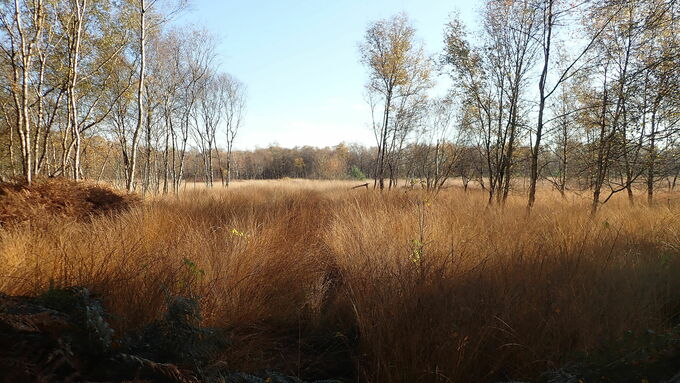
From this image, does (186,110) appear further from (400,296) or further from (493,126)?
(400,296)

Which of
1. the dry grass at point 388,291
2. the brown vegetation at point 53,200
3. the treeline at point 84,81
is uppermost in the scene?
the treeline at point 84,81

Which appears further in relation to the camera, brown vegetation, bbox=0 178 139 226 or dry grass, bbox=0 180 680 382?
brown vegetation, bbox=0 178 139 226

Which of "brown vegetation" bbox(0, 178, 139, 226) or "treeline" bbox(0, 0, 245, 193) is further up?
"treeline" bbox(0, 0, 245, 193)

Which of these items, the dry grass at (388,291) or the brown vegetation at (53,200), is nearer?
the dry grass at (388,291)

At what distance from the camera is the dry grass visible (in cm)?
197

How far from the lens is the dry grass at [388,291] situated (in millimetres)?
1967

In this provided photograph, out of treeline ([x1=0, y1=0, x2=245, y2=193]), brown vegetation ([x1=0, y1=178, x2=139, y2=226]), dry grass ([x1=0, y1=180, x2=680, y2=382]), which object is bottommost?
dry grass ([x1=0, y1=180, x2=680, y2=382])

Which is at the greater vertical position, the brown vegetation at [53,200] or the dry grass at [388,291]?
the brown vegetation at [53,200]

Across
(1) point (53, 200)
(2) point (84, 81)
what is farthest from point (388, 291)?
(2) point (84, 81)

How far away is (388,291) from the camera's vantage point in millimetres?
2500

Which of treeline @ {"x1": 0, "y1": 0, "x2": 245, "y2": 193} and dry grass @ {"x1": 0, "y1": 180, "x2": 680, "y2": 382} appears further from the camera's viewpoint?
treeline @ {"x1": 0, "y1": 0, "x2": 245, "y2": 193}

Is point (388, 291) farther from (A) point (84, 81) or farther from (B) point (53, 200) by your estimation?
(A) point (84, 81)

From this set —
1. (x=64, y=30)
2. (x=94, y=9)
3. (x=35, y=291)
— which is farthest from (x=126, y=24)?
(x=35, y=291)

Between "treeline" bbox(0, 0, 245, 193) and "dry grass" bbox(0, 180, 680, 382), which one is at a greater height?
"treeline" bbox(0, 0, 245, 193)
